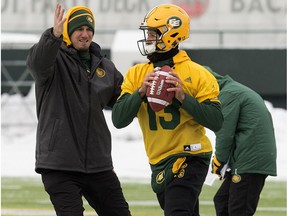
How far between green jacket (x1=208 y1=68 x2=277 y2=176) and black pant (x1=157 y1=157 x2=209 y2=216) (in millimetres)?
1408

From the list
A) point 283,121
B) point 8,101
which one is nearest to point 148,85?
point 283,121

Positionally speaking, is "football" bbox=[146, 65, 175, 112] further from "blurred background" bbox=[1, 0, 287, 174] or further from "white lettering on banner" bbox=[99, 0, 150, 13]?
"white lettering on banner" bbox=[99, 0, 150, 13]

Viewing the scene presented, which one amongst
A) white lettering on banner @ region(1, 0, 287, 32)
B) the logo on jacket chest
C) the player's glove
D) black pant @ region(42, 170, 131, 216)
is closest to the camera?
black pant @ region(42, 170, 131, 216)

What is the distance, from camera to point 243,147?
27.7ft

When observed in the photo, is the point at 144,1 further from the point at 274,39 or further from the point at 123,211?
the point at 123,211

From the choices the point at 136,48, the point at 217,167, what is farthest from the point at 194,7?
the point at 217,167

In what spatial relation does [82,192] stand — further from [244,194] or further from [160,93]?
[244,194]

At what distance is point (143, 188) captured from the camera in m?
14.3

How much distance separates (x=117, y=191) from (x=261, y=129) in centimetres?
158

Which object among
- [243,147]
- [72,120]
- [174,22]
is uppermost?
[174,22]

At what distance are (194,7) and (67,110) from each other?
53.2ft

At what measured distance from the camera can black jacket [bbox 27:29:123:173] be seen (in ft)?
23.5

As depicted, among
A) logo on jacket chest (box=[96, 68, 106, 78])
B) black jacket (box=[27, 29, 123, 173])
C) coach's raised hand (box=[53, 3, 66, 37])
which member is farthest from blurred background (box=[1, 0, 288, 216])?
coach's raised hand (box=[53, 3, 66, 37])

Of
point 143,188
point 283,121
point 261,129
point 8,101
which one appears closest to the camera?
point 261,129
